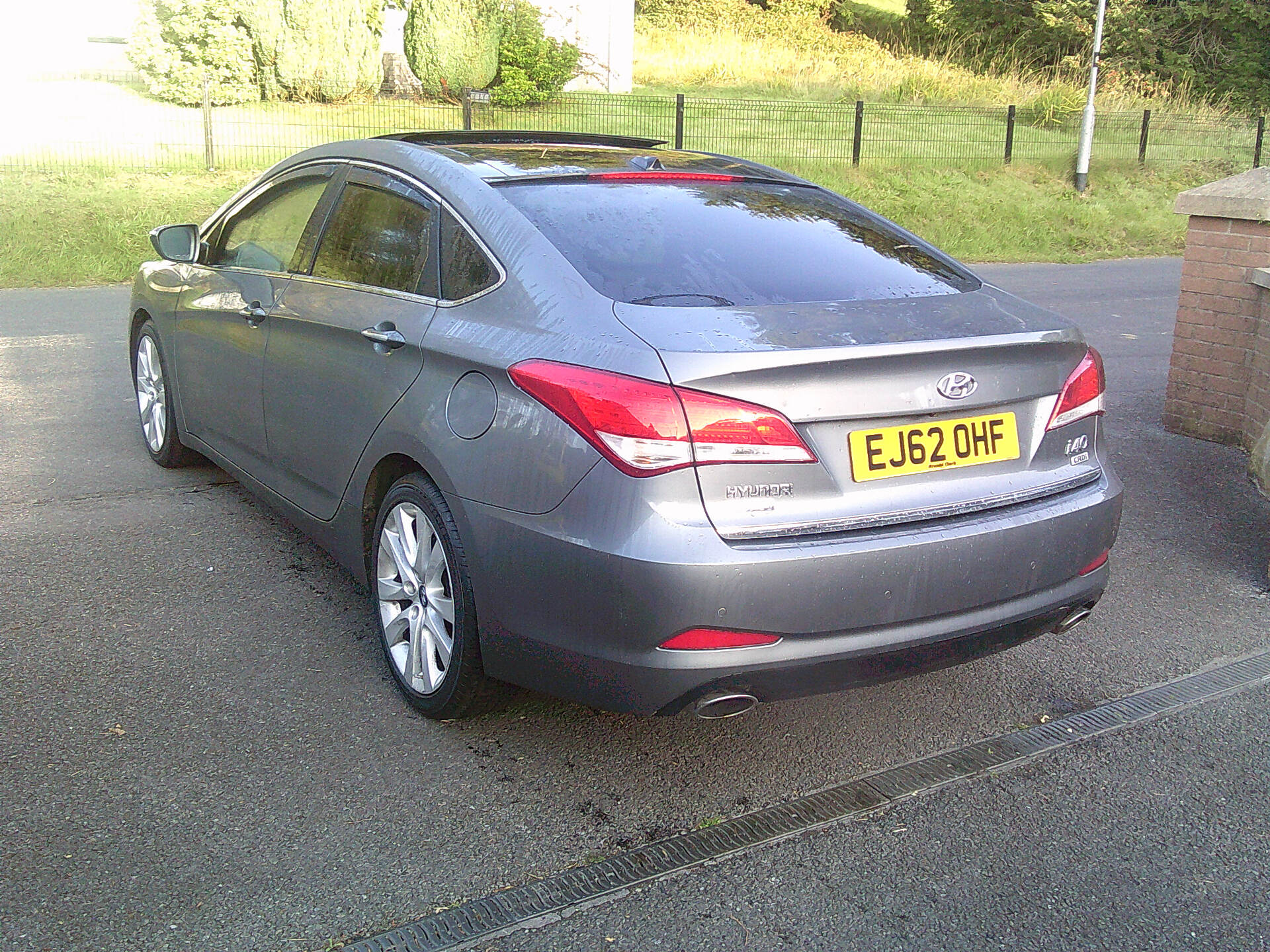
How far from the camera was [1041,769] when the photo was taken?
128 inches

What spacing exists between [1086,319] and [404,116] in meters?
12.5

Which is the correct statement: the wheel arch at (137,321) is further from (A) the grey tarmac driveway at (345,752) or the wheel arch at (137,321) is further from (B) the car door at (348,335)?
(B) the car door at (348,335)

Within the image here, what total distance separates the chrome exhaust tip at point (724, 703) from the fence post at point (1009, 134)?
22.1 metres

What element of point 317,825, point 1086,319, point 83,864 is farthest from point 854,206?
point 1086,319

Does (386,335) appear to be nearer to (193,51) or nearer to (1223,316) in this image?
(1223,316)

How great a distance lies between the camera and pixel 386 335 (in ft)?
11.5

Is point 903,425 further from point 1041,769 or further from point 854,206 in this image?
point 854,206

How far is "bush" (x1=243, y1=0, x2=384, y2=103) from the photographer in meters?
22.2

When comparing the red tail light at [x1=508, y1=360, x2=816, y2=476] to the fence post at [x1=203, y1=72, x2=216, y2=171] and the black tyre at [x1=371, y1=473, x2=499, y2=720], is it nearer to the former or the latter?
the black tyre at [x1=371, y1=473, x2=499, y2=720]

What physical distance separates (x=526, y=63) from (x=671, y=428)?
902 inches

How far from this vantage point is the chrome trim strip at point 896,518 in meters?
2.73

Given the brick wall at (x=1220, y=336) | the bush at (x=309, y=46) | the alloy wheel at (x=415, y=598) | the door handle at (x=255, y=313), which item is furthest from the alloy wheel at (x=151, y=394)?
the bush at (x=309, y=46)

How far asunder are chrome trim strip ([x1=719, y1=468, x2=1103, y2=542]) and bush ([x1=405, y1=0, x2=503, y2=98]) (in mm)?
21608

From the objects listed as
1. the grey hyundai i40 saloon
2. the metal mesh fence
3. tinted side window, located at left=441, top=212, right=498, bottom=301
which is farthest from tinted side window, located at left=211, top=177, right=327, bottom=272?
the metal mesh fence
